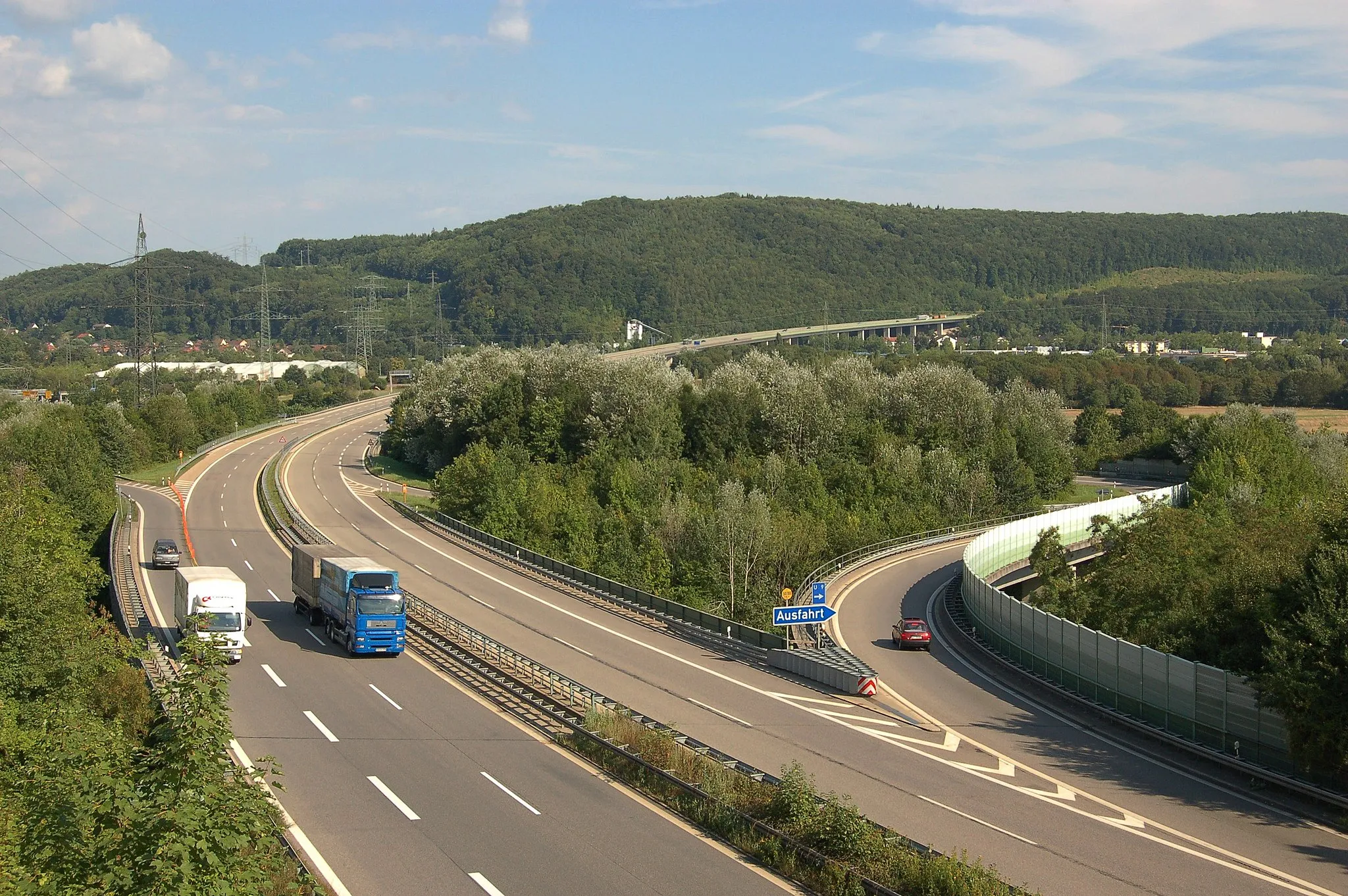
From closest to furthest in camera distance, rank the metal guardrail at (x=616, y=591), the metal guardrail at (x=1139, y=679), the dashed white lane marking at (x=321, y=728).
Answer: the metal guardrail at (x=1139, y=679) → the dashed white lane marking at (x=321, y=728) → the metal guardrail at (x=616, y=591)

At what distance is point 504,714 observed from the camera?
107 feet

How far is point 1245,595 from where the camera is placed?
34.5 m

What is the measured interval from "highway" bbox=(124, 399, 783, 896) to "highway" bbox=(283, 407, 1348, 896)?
4.38m

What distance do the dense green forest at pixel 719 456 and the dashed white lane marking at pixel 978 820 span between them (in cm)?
4064

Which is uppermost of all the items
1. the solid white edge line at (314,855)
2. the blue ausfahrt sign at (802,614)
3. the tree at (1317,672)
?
the tree at (1317,672)

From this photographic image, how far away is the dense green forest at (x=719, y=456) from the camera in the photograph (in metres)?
71.8

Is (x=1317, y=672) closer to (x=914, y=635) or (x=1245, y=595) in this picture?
(x=1245, y=595)

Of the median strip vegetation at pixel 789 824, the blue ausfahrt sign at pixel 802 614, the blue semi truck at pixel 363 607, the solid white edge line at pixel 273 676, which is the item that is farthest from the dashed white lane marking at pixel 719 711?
the solid white edge line at pixel 273 676

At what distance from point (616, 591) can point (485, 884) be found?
3196 cm

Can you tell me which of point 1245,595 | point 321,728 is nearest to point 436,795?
point 321,728

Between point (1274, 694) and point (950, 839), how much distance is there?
8.72 meters

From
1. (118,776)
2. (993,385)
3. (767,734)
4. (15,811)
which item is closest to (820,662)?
(767,734)

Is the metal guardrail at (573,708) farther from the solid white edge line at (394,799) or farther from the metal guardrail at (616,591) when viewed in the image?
the metal guardrail at (616,591)

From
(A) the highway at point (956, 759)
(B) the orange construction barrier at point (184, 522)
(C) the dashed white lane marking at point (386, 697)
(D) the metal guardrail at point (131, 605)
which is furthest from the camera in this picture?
(B) the orange construction barrier at point (184, 522)
